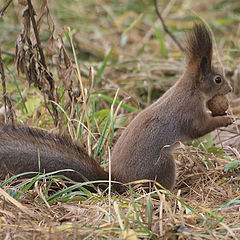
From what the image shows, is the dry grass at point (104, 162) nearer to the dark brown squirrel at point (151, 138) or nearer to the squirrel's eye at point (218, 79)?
the dark brown squirrel at point (151, 138)

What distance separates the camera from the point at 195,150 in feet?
11.5

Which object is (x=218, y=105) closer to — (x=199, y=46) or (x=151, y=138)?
(x=199, y=46)

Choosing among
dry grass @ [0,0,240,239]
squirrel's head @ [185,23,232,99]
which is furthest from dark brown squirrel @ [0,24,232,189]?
dry grass @ [0,0,240,239]

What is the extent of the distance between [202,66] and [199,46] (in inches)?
7.2

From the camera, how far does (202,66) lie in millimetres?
3520

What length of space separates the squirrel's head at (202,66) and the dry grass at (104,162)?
1.34 feet

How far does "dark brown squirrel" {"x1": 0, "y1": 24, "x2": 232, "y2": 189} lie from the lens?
2.74 meters

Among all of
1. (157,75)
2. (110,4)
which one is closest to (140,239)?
(157,75)

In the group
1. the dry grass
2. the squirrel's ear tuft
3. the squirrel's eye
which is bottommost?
the dry grass

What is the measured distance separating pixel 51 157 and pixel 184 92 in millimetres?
1163

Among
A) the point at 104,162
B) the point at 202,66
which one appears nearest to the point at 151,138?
the point at 104,162

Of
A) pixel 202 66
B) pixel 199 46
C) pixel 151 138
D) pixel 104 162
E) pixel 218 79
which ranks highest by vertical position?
pixel 199 46

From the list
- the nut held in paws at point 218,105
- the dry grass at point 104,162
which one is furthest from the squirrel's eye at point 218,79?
the dry grass at point 104,162

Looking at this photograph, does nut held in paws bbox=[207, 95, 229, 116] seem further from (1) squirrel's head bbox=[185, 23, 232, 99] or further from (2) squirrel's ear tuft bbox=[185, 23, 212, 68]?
(2) squirrel's ear tuft bbox=[185, 23, 212, 68]
